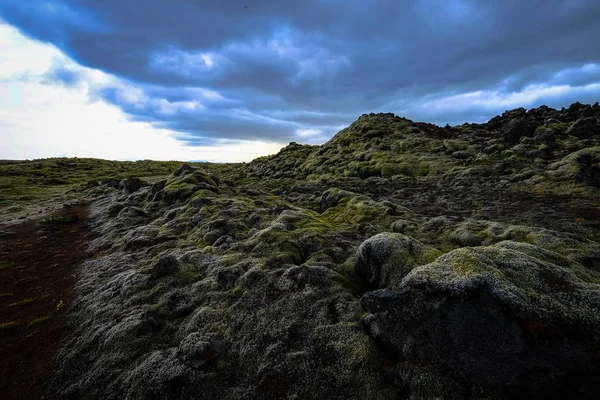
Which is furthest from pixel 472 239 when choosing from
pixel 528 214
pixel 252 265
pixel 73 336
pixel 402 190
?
pixel 73 336

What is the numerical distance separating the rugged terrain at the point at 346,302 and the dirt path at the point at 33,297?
2.24 ft

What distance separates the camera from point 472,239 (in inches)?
730

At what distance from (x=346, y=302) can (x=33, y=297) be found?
56.0ft

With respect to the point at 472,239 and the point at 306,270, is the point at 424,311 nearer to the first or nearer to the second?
the point at 306,270

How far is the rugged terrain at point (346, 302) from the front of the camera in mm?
8602

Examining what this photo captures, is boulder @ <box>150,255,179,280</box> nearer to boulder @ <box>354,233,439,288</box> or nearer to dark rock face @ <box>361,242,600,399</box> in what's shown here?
boulder @ <box>354,233,439,288</box>

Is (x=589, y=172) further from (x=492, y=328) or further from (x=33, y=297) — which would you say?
(x=33, y=297)

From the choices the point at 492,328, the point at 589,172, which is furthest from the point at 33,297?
the point at 589,172

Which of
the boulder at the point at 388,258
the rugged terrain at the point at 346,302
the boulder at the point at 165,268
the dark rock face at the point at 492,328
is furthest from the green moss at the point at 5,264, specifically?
the dark rock face at the point at 492,328

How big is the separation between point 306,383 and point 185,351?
470 cm

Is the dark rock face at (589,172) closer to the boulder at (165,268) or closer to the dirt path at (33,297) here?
the boulder at (165,268)

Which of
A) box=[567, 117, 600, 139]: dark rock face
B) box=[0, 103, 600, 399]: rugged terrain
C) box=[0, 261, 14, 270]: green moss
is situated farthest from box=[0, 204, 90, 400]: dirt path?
box=[567, 117, 600, 139]: dark rock face

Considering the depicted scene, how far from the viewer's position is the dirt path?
1187 centimetres

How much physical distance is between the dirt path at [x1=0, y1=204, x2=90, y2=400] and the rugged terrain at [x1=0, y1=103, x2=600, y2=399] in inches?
26.9
